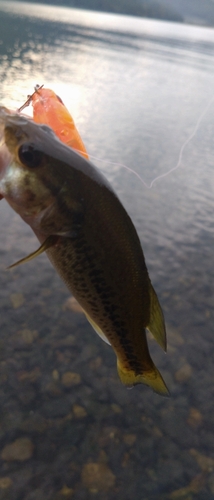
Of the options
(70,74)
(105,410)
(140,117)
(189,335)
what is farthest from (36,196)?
(70,74)

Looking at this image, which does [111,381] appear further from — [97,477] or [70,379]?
[97,477]

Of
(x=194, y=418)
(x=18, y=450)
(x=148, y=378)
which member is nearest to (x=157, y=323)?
(x=148, y=378)

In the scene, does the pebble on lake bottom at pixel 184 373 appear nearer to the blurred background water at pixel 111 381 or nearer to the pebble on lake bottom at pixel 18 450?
the blurred background water at pixel 111 381

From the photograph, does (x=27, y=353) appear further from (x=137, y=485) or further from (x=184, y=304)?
(x=184, y=304)

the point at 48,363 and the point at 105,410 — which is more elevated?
the point at 48,363

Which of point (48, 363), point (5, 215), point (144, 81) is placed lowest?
point (144, 81)

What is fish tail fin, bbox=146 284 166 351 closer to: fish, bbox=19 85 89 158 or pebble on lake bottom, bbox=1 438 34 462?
fish, bbox=19 85 89 158
